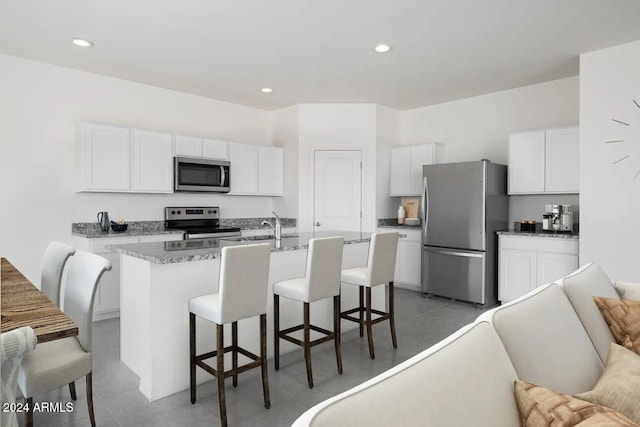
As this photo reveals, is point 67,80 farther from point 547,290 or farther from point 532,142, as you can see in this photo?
point 532,142

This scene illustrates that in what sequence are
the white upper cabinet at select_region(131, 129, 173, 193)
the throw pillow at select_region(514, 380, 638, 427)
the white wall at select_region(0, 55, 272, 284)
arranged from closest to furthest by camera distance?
the throw pillow at select_region(514, 380, 638, 427) → the white wall at select_region(0, 55, 272, 284) → the white upper cabinet at select_region(131, 129, 173, 193)

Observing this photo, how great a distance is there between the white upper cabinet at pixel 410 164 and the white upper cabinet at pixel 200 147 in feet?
8.26

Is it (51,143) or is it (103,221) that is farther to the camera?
(103,221)

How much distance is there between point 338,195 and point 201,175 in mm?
2016

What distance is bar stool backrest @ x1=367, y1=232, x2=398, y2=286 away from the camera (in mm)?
3205

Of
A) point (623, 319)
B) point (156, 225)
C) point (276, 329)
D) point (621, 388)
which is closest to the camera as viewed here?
point (621, 388)

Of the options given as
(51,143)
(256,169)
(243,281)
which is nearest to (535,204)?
(256,169)

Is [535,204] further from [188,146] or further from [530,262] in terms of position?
[188,146]

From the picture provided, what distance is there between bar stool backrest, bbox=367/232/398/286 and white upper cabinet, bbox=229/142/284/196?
2.92 m

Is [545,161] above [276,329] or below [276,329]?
above

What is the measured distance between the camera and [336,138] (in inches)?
232

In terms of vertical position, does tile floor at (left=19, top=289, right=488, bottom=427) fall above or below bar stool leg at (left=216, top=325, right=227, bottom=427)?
below

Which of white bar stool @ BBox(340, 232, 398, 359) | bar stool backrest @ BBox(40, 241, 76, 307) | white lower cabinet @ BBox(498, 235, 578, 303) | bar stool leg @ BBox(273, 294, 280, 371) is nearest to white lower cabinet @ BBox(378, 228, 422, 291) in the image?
white lower cabinet @ BBox(498, 235, 578, 303)

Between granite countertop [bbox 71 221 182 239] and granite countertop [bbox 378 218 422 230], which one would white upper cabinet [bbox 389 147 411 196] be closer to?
granite countertop [bbox 378 218 422 230]
